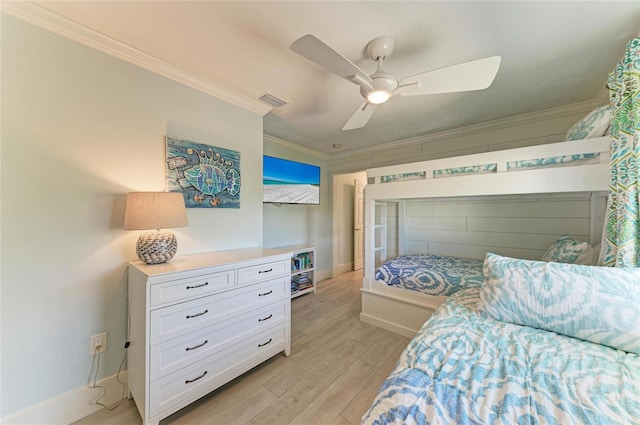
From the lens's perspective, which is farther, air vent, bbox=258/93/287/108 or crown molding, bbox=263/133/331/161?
crown molding, bbox=263/133/331/161

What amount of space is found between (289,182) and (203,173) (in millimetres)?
1509

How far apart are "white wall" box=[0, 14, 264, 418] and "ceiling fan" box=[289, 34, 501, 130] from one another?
1.34 m

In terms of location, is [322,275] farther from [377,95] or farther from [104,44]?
[104,44]

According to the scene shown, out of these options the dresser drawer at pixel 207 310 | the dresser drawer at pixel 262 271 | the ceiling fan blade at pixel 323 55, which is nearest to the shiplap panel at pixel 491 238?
the dresser drawer at pixel 262 271

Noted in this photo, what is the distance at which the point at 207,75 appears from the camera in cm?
185

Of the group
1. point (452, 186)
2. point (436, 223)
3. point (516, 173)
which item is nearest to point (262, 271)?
point (452, 186)

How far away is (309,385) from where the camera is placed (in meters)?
1.63

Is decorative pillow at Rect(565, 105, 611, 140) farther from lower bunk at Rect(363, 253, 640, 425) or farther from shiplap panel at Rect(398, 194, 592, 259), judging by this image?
shiplap panel at Rect(398, 194, 592, 259)

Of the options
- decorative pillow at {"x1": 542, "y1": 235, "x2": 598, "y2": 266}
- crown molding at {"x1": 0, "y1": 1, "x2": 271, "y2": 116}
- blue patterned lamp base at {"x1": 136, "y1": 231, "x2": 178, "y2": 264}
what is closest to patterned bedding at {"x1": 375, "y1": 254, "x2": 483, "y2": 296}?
decorative pillow at {"x1": 542, "y1": 235, "x2": 598, "y2": 266}

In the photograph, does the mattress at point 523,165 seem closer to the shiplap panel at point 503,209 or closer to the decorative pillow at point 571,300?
the decorative pillow at point 571,300

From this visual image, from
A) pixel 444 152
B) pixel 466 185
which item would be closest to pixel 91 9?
pixel 466 185

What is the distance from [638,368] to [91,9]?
310 centimetres

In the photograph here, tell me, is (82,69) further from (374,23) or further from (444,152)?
(444,152)

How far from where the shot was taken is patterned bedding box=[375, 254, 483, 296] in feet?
7.16
